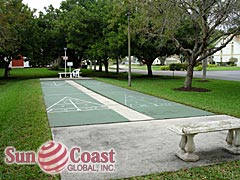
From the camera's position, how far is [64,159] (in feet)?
15.1

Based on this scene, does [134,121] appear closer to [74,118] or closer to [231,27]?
[74,118]

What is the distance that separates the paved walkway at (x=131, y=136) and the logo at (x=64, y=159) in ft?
0.42

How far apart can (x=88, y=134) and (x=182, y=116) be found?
3.00m

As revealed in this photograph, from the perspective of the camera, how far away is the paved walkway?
14.2ft

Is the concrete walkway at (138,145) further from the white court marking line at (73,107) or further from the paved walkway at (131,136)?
the white court marking line at (73,107)

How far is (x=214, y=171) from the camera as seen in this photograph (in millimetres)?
4055

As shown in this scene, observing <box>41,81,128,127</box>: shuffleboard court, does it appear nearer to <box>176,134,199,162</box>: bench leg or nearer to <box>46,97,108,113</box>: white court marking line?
<box>46,97,108,113</box>: white court marking line

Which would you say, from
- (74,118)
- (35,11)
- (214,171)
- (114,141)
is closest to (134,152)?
(114,141)

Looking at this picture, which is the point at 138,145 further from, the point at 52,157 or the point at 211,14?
the point at 211,14

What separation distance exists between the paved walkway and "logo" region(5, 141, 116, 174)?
13cm

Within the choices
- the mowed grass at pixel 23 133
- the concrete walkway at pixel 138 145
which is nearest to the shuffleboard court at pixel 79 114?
the mowed grass at pixel 23 133

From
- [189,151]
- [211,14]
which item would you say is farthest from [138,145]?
[211,14]

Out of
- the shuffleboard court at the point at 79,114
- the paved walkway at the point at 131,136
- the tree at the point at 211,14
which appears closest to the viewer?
the paved walkway at the point at 131,136

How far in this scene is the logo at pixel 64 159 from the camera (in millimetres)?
4255
